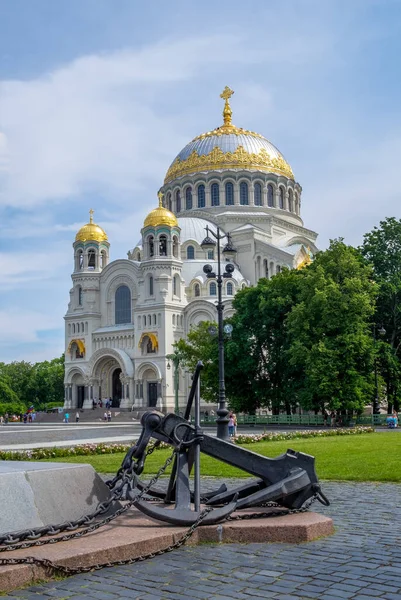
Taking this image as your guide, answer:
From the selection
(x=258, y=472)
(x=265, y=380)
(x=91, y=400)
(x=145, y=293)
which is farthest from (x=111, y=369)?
(x=258, y=472)

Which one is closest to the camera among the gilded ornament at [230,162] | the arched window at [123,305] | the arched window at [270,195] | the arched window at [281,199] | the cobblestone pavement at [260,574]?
the cobblestone pavement at [260,574]

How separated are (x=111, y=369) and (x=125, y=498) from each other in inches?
2113

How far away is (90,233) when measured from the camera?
61719 mm

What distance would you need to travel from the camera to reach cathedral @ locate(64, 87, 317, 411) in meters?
55.8

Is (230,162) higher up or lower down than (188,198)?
higher up

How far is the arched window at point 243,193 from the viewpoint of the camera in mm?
64438

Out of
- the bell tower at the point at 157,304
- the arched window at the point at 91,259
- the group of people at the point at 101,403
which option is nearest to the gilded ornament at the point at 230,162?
the bell tower at the point at 157,304

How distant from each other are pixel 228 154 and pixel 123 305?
17078mm

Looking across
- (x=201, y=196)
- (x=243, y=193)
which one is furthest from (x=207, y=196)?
(x=243, y=193)

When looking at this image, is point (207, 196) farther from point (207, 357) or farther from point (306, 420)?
point (306, 420)

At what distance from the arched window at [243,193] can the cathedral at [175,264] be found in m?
0.13

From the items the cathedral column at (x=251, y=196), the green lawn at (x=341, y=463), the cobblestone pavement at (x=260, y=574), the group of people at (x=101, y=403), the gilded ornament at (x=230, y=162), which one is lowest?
the cobblestone pavement at (x=260, y=574)

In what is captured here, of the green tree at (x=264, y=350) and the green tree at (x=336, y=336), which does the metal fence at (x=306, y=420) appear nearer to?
the green tree at (x=336, y=336)

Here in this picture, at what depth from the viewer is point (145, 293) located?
5725cm
